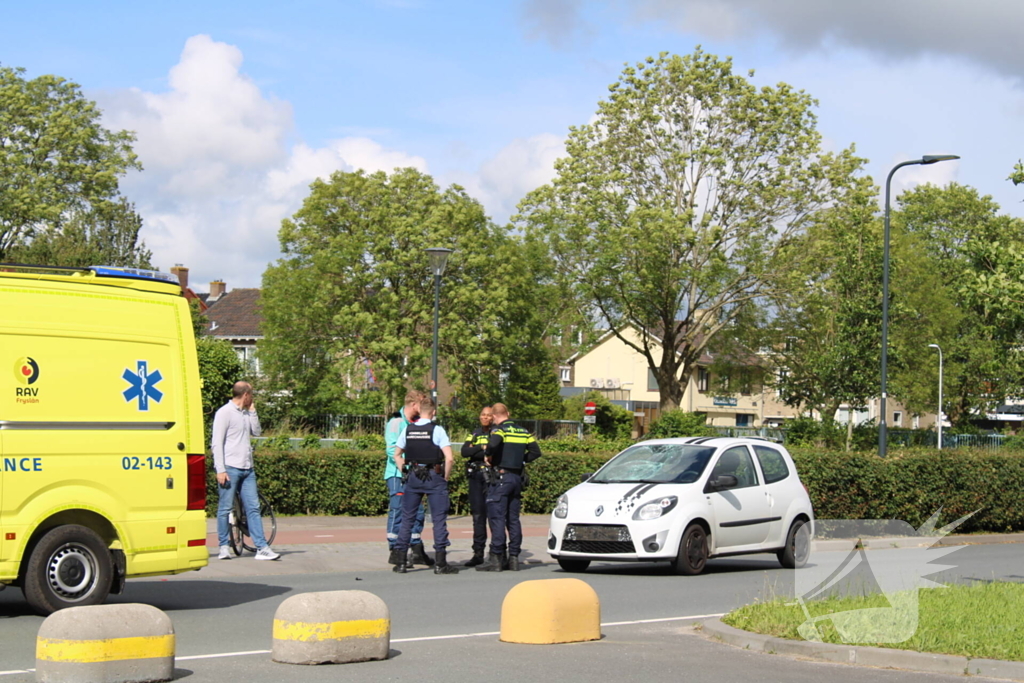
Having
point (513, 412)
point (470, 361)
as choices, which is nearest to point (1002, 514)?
point (470, 361)

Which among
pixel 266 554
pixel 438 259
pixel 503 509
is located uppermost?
pixel 438 259

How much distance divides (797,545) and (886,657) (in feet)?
25.0

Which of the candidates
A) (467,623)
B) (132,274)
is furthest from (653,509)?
(132,274)

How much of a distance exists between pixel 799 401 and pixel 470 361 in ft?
64.7

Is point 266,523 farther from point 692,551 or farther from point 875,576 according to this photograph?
point 875,576

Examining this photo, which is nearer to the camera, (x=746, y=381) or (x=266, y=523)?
(x=266, y=523)

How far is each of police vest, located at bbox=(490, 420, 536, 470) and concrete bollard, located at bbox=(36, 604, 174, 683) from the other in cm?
723

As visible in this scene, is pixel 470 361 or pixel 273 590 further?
pixel 470 361

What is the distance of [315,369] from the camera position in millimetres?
52094

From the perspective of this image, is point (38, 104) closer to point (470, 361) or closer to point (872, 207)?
point (470, 361)

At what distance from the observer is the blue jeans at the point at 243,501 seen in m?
13.7

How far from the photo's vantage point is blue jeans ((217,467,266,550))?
45.1 ft

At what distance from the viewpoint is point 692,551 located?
14281 mm

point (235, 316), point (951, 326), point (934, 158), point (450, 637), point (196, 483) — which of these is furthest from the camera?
point (235, 316)
